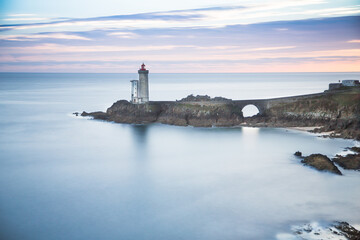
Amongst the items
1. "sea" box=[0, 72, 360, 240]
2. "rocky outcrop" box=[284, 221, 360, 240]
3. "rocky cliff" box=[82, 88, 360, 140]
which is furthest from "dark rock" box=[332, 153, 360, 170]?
"rocky cliff" box=[82, 88, 360, 140]

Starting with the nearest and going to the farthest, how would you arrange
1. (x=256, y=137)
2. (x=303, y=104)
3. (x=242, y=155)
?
(x=242, y=155) → (x=256, y=137) → (x=303, y=104)

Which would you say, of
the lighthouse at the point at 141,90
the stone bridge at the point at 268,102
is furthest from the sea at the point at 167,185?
the lighthouse at the point at 141,90

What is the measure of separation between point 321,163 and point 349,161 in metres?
1.26

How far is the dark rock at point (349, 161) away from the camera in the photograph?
1603cm

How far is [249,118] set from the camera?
91.9 feet

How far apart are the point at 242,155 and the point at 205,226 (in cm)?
925

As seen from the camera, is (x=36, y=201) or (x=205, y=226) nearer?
(x=205, y=226)

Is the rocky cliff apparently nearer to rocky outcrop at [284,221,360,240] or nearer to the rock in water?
the rock in water

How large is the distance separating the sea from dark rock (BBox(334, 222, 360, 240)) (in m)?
0.53

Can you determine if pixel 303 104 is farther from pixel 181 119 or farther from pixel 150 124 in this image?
pixel 150 124

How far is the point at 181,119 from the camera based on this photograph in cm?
2803

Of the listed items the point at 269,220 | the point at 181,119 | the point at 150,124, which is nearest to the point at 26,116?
the point at 150,124

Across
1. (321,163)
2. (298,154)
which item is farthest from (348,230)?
(298,154)

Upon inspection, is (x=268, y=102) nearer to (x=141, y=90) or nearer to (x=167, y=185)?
(x=141, y=90)
